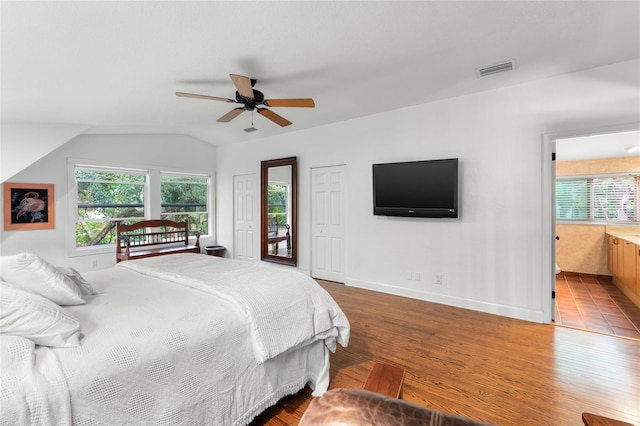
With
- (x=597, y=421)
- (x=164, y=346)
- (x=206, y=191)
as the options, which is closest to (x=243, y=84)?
(x=164, y=346)

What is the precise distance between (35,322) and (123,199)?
A: 4.79 meters

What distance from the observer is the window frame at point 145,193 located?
4.59 meters

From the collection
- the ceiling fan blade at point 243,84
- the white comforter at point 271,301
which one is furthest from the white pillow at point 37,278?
the ceiling fan blade at point 243,84

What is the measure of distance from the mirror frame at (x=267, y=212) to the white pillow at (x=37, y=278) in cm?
371

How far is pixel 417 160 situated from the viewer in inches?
153

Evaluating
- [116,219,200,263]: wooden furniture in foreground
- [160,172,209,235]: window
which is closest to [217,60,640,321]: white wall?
[116,219,200,263]: wooden furniture in foreground

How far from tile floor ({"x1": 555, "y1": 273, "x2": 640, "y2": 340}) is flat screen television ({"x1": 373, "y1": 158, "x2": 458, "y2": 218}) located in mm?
1721

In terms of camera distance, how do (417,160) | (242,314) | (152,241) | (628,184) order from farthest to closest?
(152,241) → (628,184) → (417,160) → (242,314)

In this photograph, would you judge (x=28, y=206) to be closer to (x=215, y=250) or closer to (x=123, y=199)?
(x=123, y=199)

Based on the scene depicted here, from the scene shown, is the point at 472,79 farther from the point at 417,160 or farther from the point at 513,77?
the point at 417,160

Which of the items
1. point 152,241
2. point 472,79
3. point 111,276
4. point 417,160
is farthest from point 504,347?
point 152,241

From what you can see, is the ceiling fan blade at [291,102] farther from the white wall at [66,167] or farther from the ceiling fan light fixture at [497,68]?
the white wall at [66,167]

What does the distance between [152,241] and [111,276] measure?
3450 millimetres

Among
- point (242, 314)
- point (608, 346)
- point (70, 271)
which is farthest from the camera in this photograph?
point (608, 346)
